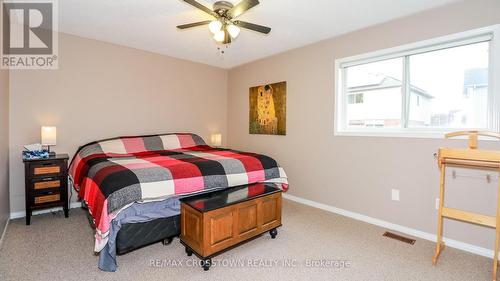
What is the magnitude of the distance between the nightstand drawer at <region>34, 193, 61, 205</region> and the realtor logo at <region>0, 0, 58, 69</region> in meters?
1.49

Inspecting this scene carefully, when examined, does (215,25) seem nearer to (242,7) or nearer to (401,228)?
(242,7)

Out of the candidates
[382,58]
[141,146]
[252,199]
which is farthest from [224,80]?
[252,199]

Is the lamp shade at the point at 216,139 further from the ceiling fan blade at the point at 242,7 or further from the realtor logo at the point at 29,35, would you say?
the ceiling fan blade at the point at 242,7

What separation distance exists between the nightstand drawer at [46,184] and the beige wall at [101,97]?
524mm

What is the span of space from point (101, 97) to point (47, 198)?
59.7 inches

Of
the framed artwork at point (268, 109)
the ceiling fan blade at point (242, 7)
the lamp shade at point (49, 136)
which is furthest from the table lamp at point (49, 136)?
the framed artwork at point (268, 109)

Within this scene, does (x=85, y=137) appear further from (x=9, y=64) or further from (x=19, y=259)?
(x=19, y=259)

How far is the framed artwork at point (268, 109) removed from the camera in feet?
13.6

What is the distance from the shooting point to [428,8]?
259 centimetres

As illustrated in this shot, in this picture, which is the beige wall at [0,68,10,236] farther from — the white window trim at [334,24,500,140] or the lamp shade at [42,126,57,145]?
the white window trim at [334,24,500,140]

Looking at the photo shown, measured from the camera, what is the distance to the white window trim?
7.39 feet

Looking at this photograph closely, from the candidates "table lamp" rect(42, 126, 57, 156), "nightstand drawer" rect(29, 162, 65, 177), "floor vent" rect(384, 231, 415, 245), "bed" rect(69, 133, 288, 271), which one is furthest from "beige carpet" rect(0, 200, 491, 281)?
"table lamp" rect(42, 126, 57, 156)

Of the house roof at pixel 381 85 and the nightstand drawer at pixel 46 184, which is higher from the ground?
the house roof at pixel 381 85

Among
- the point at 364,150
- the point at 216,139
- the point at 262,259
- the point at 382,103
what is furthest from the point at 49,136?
the point at 382,103
